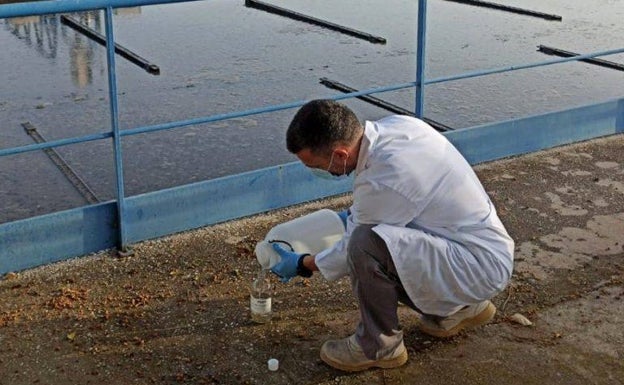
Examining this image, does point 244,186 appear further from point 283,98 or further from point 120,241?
point 283,98

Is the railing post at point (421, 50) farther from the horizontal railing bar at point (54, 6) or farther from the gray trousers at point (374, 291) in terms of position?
the gray trousers at point (374, 291)

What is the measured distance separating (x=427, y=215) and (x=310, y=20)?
6333mm

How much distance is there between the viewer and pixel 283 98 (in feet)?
21.9

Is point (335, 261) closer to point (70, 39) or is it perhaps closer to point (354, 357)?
point (354, 357)

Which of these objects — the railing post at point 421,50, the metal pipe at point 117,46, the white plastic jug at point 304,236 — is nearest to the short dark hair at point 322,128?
the white plastic jug at point 304,236

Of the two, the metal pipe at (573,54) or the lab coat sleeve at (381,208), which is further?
the metal pipe at (573,54)

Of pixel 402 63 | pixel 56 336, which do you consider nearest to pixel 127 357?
pixel 56 336

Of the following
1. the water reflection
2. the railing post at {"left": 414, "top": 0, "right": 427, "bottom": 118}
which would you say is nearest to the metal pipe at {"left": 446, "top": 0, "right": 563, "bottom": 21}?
the water reflection

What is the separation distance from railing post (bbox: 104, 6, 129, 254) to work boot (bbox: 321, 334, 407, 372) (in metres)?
1.29

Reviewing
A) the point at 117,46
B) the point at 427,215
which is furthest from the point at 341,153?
the point at 117,46

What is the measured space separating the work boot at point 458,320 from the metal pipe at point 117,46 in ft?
14.3

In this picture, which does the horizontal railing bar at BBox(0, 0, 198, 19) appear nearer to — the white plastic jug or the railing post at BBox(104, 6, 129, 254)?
the railing post at BBox(104, 6, 129, 254)

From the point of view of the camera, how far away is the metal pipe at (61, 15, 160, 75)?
7.32 metres

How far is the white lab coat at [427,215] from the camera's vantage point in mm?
3025
